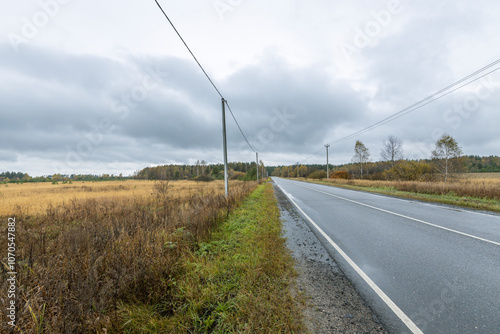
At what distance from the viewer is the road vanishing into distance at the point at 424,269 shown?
2.45 metres

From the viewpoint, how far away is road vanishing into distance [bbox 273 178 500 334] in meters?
2.45

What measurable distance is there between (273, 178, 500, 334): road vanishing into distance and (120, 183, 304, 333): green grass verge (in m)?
1.28

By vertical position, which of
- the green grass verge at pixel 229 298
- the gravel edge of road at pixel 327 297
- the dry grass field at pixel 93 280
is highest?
the dry grass field at pixel 93 280

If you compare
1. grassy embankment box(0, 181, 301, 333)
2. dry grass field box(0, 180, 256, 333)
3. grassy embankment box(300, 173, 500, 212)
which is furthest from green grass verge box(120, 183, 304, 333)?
grassy embankment box(300, 173, 500, 212)

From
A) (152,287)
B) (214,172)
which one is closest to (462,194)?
(152,287)

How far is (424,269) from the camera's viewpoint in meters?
3.69

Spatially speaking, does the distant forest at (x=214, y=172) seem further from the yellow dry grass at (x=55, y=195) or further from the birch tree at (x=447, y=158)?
the yellow dry grass at (x=55, y=195)

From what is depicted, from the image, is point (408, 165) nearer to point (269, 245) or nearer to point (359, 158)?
point (359, 158)

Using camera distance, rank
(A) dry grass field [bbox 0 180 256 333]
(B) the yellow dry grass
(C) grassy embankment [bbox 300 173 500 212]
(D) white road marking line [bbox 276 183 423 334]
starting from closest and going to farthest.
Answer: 1. (A) dry grass field [bbox 0 180 256 333]
2. (D) white road marking line [bbox 276 183 423 334]
3. (C) grassy embankment [bbox 300 173 500 212]
4. (B) the yellow dry grass

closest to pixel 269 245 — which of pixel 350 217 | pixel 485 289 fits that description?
pixel 485 289

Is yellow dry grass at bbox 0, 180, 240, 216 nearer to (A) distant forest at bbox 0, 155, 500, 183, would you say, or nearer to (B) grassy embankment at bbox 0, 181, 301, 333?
(B) grassy embankment at bbox 0, 181, 301, 333

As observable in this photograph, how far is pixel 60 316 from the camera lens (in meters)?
1.99

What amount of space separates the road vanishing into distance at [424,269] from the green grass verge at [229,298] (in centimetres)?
128

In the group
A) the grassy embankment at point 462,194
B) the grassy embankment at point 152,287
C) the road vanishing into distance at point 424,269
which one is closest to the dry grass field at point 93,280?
the grassy embankment at point 152,287
